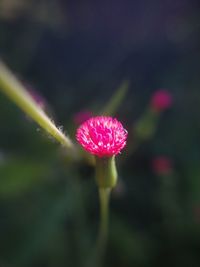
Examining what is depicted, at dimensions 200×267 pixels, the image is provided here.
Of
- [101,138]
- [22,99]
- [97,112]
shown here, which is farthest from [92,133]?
[97,112]

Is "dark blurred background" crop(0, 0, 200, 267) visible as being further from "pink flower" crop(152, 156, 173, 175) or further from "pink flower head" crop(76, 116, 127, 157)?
"pink flower head" crop(76, 116, 127, 157)

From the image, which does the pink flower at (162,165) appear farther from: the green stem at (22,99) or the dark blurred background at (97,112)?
the green stem at (22,99)

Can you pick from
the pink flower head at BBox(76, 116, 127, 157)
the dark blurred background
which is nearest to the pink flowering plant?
the pink flower head at BBox(76, 116, 127, 157)

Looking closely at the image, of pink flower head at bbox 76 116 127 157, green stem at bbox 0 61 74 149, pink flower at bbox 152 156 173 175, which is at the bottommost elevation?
green stem at bbox 0 61 74 149

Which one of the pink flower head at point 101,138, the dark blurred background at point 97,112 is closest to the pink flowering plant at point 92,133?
the pink flower head at point 101,138

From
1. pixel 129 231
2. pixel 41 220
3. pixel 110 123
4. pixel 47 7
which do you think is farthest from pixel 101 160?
pixel 47 7

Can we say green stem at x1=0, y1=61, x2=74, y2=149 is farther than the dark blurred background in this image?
No

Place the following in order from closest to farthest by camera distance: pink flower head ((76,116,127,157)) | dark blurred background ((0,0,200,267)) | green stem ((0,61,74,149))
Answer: green stem ((0,61,74,149)) → pink flower head ((76,116,127,157)) → dark blurred background ((0,0,200,267))

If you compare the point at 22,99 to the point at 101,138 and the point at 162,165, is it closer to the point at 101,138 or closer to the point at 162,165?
the point at 101,138

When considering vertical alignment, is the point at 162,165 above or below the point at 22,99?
above
